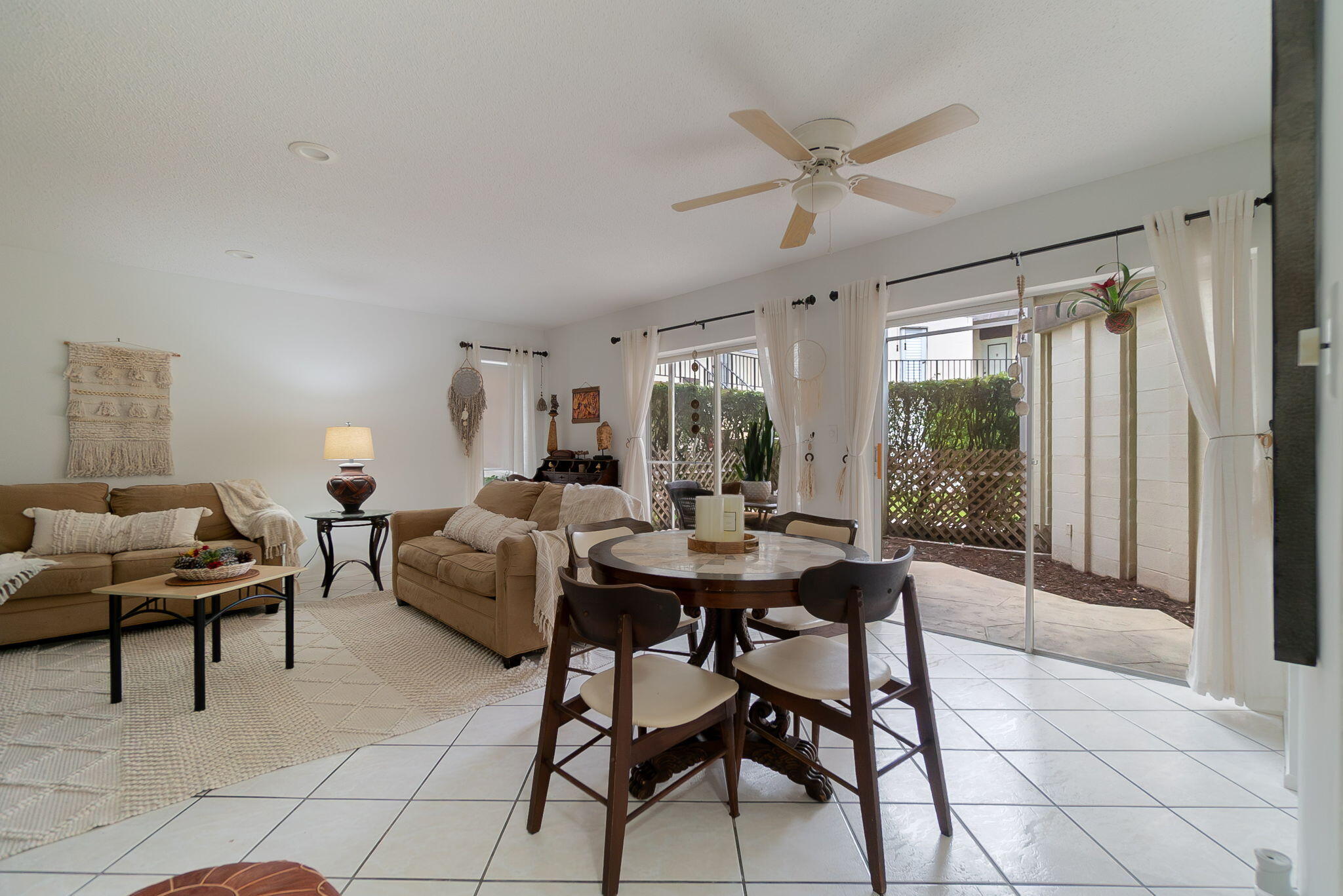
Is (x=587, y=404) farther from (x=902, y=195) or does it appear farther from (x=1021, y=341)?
(x=902, y=195)

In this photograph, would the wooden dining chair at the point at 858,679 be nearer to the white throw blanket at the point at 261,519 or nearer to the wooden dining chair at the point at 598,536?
the wooden dining chair at the point at 598,536

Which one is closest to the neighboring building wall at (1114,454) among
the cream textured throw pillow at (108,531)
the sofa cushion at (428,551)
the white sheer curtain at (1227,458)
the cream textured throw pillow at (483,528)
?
the white sheer curtain at (1227,458)

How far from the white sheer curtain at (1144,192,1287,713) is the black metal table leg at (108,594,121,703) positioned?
480 cm

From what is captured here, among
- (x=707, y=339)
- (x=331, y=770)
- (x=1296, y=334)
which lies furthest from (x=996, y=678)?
(x=707, y=339)

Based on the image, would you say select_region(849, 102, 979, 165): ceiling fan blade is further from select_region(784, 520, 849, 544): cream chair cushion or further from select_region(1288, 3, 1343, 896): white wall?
select_region(784, 520, 849, 544): cream chair cushion

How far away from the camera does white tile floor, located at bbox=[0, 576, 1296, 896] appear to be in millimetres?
1475

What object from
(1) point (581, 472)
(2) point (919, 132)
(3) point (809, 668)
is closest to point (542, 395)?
(1) point (581, 472)

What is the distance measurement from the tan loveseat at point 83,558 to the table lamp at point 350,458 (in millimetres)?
692

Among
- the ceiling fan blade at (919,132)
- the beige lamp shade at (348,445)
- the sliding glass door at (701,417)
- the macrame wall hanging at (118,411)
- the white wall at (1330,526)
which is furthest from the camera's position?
the sliding glass door at (701,417)

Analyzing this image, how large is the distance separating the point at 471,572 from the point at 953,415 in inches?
124

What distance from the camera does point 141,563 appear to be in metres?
3.42

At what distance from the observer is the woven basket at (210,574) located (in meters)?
2.61

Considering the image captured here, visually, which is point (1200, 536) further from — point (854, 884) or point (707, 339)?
point (707, 339)

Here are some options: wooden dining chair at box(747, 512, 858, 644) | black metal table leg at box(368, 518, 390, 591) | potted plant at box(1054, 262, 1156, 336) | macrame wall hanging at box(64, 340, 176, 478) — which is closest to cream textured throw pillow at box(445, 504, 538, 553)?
black metal table leg at box(368, 518, 390, 591)
